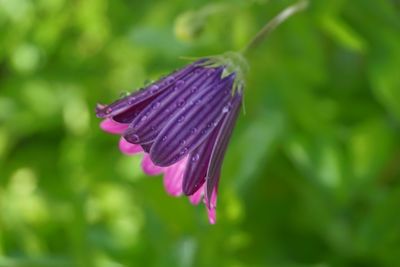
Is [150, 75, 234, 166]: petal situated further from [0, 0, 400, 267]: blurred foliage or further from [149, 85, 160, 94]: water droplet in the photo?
[0, 0, 400, 267]: blurred foliage

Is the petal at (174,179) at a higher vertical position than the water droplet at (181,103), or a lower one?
lower

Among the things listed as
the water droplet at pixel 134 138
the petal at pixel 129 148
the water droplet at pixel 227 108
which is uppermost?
the petal at pixel 129 148

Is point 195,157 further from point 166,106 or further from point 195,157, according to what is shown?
point 166,106

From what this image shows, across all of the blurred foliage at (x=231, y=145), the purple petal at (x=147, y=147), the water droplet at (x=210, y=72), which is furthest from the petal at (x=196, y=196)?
the blurred foliage at (x=231, y=145)

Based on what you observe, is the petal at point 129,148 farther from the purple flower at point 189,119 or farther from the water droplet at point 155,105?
the water droplet at point 155,105

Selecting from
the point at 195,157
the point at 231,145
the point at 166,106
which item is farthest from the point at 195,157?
the point at 231,145

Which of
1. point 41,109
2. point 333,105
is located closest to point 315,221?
point 333,105
